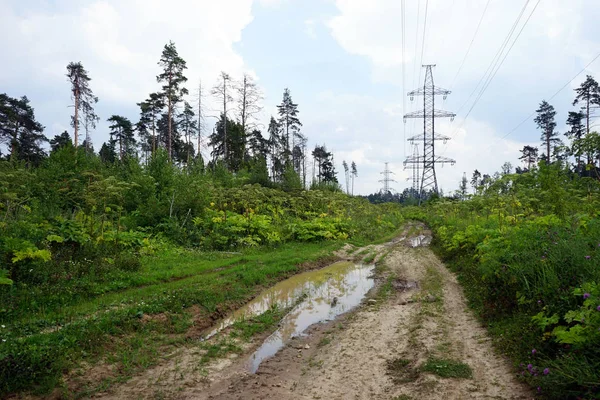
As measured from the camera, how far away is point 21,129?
40.0m

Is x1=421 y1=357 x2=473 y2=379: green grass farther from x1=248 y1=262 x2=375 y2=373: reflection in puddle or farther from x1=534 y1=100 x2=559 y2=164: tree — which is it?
x1=534 y1=100 x2=559 y2=164: tree

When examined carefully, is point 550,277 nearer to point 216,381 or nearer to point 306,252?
point 216,381

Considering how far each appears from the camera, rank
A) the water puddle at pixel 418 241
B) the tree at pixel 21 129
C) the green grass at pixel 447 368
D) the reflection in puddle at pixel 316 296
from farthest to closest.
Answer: the tree at pixel 21 129 → the water puddle at pixel 418 241 → the reflection in puddle at pixel 316 296 → the green grass at pixel 447 368

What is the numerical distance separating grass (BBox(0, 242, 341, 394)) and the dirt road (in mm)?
918

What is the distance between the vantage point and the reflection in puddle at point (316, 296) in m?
6.66

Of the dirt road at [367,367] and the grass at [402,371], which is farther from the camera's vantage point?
the grass at [402,371]

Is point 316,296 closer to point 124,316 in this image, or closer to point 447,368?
point 124,316

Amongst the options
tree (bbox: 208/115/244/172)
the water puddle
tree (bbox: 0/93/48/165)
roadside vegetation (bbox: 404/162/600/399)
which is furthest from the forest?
tree (bbox: 0/93/48/165)

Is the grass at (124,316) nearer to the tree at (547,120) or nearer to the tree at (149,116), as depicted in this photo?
the tree at (149,116)

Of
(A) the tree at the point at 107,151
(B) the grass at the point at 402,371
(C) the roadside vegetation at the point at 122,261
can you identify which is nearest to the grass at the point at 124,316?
(C) the roadside vegetation at the point at 122,261

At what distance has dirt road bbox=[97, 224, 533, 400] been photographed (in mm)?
4484

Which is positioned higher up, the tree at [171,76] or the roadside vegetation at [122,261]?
the tree at [171,76]

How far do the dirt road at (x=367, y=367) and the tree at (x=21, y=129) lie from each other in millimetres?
39741

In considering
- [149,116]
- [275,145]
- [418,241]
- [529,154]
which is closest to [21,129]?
[149,116]
